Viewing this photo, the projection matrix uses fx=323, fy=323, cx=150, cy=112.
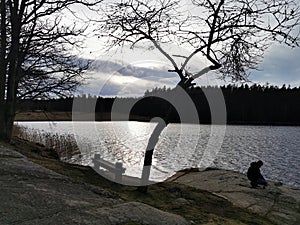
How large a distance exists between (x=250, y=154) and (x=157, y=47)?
20.2 meters

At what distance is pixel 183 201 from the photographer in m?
6.53

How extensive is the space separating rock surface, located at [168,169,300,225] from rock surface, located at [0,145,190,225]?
4.76m

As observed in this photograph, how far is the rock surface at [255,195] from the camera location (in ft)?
28.2

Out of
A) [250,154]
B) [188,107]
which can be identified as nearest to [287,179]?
[250,154]

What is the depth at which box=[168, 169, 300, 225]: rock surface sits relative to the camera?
28.2 ft

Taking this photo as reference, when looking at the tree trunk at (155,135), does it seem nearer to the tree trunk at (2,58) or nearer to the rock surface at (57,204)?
the rock surface at (57,204)

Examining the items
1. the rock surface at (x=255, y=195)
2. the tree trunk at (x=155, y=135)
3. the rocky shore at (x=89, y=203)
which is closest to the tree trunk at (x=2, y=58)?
the rocky shore at (x=89, y=203)

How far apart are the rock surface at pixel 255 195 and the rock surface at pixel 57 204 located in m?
4.76

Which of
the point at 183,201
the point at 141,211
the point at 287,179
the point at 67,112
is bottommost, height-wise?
the point at 287,179

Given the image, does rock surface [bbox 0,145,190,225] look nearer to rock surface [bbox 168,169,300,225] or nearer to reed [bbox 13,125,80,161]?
rock surface [bbox 168,169,300,225]

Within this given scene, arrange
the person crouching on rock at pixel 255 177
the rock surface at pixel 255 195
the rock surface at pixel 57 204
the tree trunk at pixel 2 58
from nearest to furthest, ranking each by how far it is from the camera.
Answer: the rock surface at pixel 57 204 < the rock surface at pixel 255 195 < the tree trunk at pixel 2 58 < the person crouching on rock at pixel 255 177

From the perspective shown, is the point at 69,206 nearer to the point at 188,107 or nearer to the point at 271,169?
the point at 188,107

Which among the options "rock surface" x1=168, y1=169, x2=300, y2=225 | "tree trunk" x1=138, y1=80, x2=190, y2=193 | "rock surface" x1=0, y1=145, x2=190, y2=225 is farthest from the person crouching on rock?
"rock surface" x1=0, y1=145, x2=190, y2=225

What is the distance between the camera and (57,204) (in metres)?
3.86
